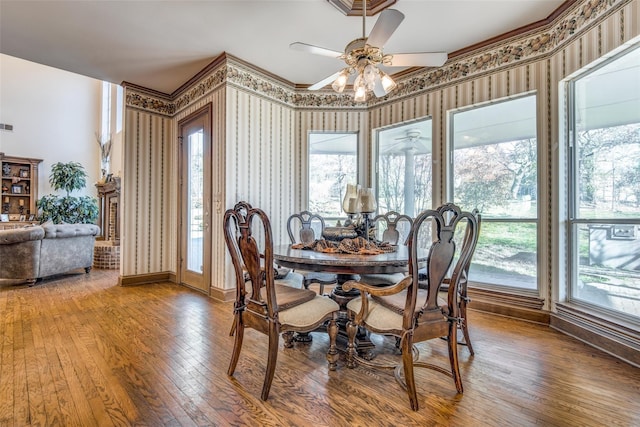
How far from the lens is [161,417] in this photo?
152 cm

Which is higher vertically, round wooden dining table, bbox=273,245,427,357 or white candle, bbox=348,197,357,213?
white candle, bbox=348,197,357,213

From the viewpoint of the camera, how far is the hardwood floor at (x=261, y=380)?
1.53 metres

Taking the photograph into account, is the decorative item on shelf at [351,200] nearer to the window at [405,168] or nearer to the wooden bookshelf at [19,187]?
the window at [405,168]

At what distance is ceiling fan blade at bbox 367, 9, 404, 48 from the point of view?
1824 mm

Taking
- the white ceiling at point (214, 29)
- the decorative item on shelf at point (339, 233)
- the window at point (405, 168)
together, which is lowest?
the decorative item on shelf at point (339, 233)

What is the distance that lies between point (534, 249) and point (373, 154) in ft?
7.52

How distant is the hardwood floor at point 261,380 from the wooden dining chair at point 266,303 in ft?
0.65

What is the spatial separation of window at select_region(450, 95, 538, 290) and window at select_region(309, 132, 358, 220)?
148 centimetres

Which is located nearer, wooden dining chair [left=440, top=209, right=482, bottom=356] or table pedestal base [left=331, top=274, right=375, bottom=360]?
wooden dining chair [left=440, top=209, right=482, bottom=356]

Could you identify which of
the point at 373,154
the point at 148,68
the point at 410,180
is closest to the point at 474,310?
the point at 410,180

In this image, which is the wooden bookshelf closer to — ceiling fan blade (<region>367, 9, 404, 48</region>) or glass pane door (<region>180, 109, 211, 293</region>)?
glass pane door (<region>180, 109, 211, 293</region>)

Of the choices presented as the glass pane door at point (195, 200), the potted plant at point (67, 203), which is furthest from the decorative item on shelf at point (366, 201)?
the potted plant at point (67, 203)

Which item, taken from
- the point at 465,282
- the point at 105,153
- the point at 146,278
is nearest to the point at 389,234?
the point at 465,282

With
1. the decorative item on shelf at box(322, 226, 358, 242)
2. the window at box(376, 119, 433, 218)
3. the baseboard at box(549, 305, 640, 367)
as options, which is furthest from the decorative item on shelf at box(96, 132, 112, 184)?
the baseboard at box(549, 305, 640, 367)
